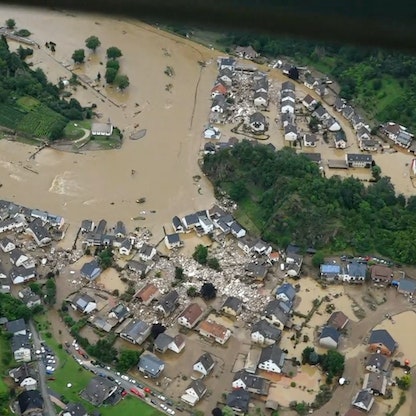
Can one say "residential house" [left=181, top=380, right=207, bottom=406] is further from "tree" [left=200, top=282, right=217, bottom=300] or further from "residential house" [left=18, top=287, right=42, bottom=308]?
"residential house" [left=18, top=287, right=42, bottom=308]

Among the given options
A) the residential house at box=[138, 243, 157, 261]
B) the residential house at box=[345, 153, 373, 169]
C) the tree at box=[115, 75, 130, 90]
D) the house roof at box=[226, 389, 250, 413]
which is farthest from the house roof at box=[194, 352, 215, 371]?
the tree at box=[115, 75, 130, 90]

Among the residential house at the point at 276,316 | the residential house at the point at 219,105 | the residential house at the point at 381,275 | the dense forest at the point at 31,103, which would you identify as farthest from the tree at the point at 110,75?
the residential house at the point at 381,275

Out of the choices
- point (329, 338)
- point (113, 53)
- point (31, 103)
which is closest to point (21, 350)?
point (329, 338)

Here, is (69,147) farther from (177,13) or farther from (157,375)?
(177,13)

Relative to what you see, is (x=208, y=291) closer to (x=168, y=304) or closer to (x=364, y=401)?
(x=168, y=304)

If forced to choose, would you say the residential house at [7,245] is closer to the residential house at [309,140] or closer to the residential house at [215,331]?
the residential house at [215,331]
